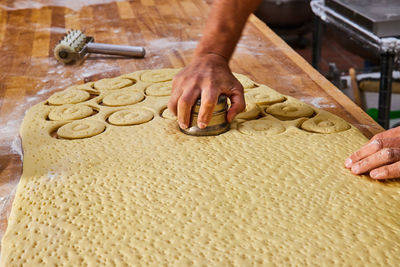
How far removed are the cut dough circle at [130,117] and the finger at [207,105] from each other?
8.9 inches

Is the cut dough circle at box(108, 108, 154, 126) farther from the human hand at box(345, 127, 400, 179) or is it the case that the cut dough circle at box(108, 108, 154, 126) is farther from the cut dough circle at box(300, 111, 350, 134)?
the human hand at box(345, 127, 400, 179)

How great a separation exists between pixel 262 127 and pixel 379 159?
14.1 inches

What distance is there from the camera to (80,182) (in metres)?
1.13

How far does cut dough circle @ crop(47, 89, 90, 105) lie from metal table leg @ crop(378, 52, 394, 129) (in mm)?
1115

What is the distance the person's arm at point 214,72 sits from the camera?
1.26 meters

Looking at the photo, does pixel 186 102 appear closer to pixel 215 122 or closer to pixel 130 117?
pixel 215 122

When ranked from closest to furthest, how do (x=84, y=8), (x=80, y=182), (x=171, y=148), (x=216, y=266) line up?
1. (x=216, y=266)
2. (x=80, y=182)
3. (x=171, y=148)
4. (x=84, y=8)

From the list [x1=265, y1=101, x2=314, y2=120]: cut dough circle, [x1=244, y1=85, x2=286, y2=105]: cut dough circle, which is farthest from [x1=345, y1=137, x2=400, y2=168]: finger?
[x1=244, y1=85, x2=286, y2=105]: cut dough circle

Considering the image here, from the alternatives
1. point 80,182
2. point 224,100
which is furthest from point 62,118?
point 224,100

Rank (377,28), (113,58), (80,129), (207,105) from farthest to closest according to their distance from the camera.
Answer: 1. (113,58)
2. (377,28)
3. (80,129)
4. (207,105)

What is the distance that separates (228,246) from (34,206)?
45 centimetres

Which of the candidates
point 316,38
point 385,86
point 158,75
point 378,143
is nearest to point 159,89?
point 158,75

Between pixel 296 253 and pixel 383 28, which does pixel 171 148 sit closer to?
pixel 296 253

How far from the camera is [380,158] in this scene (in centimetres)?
106
